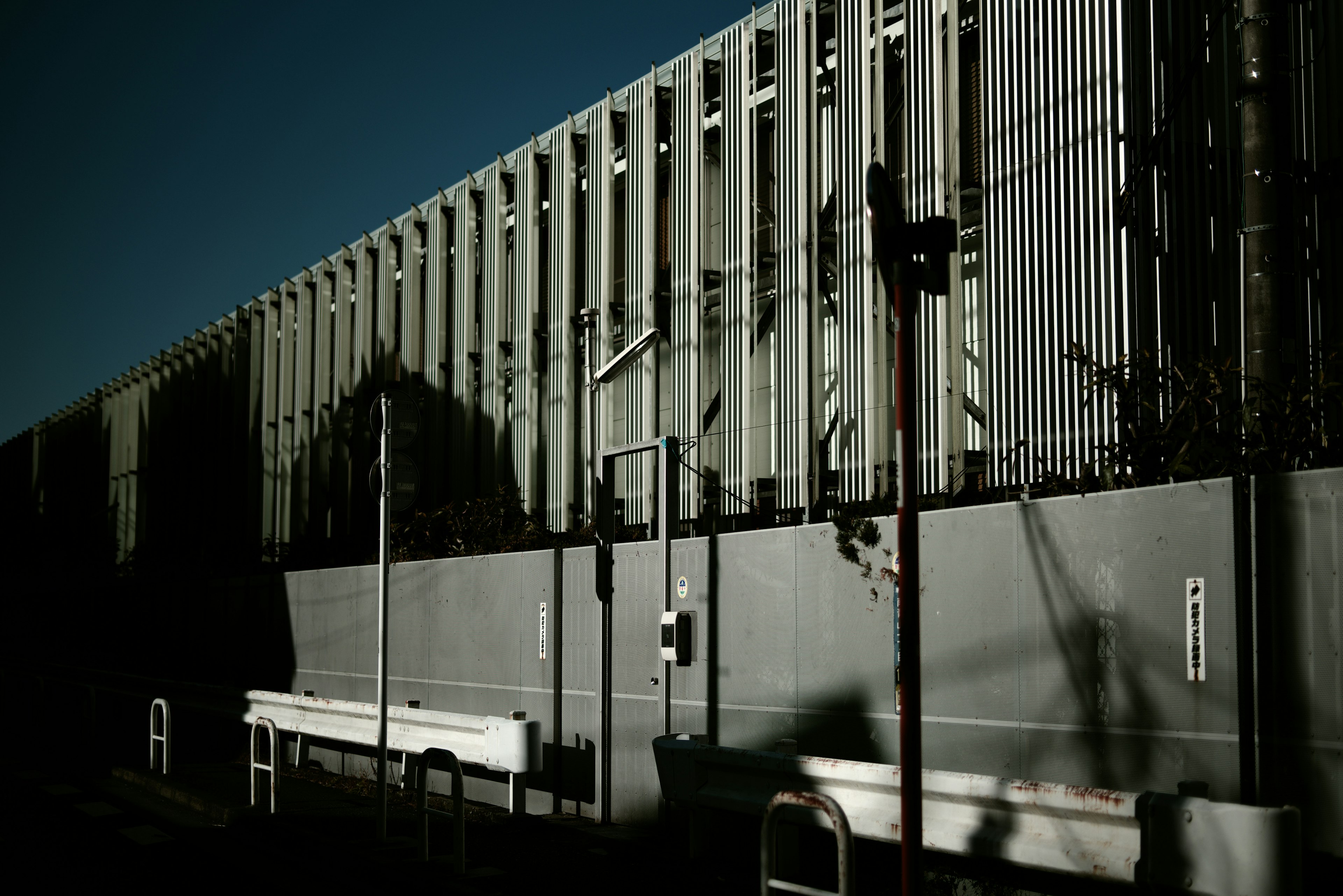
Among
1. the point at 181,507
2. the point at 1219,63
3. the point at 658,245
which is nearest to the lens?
the point at 1219,63

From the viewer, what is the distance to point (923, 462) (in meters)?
14.1

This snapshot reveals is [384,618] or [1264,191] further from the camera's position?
[384,618]

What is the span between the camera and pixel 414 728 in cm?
1258

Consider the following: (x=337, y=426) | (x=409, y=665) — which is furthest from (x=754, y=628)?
(x=337, y=426)

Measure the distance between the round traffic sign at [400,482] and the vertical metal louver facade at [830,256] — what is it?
14.0 feet

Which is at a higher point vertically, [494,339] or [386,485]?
[494,339]

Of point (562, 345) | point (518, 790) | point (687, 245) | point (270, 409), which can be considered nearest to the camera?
point (518, 790)

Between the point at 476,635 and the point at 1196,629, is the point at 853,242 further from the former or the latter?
the point at 1196,629

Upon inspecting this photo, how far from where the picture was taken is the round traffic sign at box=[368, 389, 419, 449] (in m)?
10.3

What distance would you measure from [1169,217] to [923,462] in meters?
3.70

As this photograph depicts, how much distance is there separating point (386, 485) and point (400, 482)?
7.5 inches

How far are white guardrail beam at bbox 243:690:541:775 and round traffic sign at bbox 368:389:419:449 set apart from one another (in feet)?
7.90

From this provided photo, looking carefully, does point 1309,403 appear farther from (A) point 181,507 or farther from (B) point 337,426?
(A) point 181,507

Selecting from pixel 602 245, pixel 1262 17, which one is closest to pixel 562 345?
pixel 602 245
